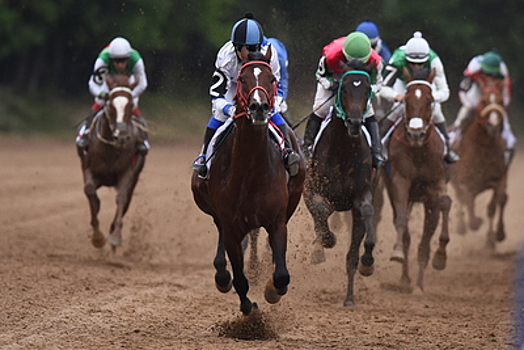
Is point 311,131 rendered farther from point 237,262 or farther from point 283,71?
point 237,262

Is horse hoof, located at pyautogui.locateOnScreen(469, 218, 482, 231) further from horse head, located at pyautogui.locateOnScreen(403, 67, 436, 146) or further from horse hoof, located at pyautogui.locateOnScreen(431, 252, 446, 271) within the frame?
horse head, located at pyautogui.locateOnScreen(403, 67, 436, 146)

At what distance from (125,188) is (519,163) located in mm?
19614

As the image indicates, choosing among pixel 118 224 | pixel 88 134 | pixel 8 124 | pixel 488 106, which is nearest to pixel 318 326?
pixel 118 224

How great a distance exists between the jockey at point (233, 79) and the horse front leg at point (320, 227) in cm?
131

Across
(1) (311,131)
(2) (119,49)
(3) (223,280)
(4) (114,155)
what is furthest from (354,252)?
(2) (119,49)

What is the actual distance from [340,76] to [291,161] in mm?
2287

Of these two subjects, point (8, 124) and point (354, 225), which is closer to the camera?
point (354, 225)

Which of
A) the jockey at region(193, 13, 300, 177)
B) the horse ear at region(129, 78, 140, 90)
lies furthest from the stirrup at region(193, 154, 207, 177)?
the horse ear at region(129, 78, 140, 90)

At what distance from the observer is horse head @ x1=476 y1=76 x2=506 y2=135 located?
548 inches

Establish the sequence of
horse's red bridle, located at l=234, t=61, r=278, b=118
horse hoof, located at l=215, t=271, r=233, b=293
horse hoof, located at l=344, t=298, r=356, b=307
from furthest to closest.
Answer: horse hoof, located at l=344, t=298, r=356, b=307 < horse hoof, located at l=215, t=271, r=233, b=293 < horse's red bridle, located at l=234, t=61, r=278, b=118

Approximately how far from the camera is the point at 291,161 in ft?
25.8

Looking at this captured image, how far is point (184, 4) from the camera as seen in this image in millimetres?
→ 29750

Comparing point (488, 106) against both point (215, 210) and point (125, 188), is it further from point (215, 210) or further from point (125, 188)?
point (215, 210)

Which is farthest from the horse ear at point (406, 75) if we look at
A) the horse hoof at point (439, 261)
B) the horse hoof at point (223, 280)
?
the horse hoof at point (223, 280)
